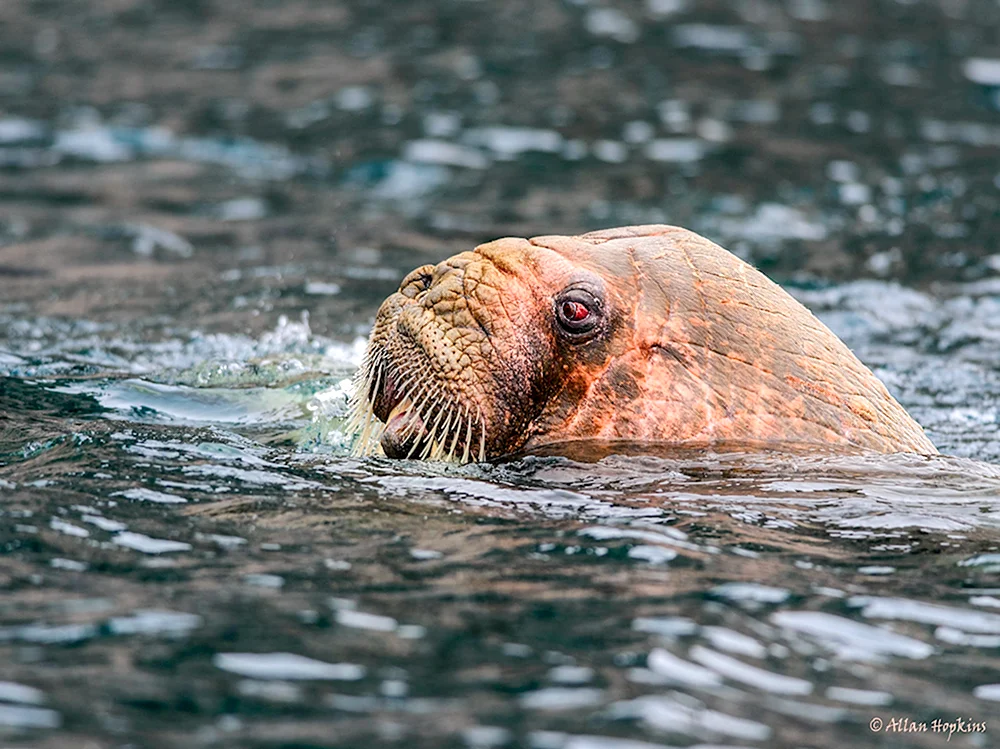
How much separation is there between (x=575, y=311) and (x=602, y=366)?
0.86 feet

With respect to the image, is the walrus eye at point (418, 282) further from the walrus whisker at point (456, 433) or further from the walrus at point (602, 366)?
the walrus whisker at point (456, 433)

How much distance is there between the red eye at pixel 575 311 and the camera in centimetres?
598

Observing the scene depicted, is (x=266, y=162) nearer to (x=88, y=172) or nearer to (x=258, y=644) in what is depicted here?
(x=88, y=172)

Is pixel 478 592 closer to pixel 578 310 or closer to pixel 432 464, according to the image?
pixel 432 464

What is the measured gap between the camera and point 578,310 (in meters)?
5.98

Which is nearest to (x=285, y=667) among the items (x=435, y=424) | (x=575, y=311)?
(x=435, y=424)

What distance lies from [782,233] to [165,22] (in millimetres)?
10277

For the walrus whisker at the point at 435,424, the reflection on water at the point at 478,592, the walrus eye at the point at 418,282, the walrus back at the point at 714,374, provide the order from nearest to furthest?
the reflection on water at the point at 478,592
the walrus whisker at the point at 435,424
the walrus back at the point at 714,374
the walrus eye at the point at 418,282

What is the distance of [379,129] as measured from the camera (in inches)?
622

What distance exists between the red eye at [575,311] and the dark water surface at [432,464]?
1.95ft

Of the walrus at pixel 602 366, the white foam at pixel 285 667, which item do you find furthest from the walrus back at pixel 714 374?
the white foam at pixel 285 667

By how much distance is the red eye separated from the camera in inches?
235

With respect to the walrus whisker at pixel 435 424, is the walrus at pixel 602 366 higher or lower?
higher

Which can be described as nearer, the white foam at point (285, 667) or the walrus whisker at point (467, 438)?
the white foam at point (285, 667)
